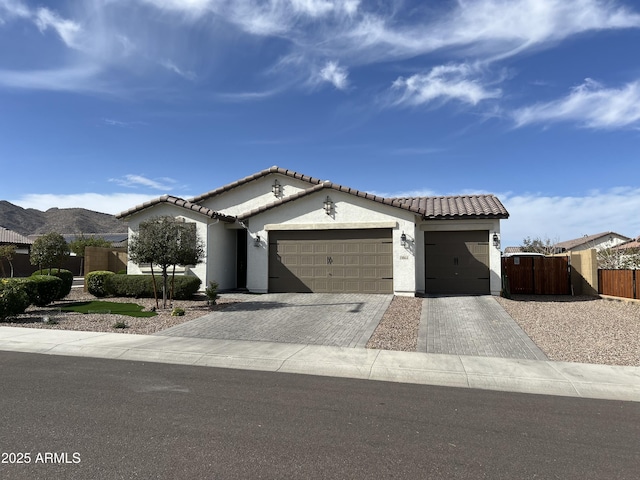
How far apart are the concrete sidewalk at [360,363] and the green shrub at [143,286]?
629cm

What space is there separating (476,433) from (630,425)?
2017mm

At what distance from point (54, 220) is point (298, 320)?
11304 cm

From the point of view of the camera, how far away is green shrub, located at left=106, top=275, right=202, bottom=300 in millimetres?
16547

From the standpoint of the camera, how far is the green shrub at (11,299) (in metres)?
12.4

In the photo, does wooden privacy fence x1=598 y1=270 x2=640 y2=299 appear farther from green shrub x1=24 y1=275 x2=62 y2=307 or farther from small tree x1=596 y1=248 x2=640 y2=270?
green shrub x1=24 y1=275 x2=62 y2=307

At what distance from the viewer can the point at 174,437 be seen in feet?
14.7

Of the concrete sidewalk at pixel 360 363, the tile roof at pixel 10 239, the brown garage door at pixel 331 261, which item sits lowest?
the concrete sidewalk at pixel 360 363

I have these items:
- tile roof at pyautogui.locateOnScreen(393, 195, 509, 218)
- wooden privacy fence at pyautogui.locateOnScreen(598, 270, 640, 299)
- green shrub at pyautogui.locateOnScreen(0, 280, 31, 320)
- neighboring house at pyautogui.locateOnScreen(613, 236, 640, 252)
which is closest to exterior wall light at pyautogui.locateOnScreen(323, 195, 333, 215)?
tile roof at pyautogui.locateOnScreen(393, 195, 509, 218)

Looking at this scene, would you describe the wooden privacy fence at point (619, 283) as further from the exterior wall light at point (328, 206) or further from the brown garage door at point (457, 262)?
the exterior wall light at point (328, 206)

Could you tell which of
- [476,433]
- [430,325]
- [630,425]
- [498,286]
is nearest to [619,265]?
[498,286]

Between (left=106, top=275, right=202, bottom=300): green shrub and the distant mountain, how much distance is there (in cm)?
8893

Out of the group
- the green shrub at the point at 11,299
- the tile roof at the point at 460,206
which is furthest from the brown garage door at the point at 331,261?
the green shrub at the point at 11,299

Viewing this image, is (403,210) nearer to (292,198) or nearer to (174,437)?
(292,198)

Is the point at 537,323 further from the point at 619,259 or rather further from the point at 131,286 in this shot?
the point at 131,286
